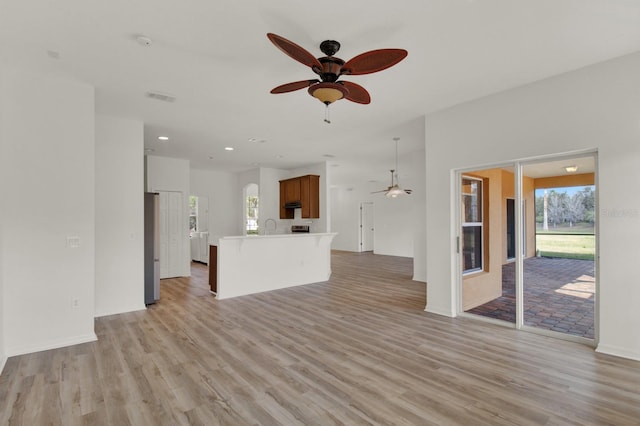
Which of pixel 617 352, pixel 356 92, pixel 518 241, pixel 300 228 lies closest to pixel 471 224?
pixel 518 241

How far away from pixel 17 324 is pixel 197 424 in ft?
8.40

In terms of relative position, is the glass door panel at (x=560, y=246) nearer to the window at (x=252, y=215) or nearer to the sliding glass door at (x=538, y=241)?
the sliding glass door at (x=538, y=241)

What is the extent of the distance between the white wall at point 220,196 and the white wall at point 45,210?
562cm

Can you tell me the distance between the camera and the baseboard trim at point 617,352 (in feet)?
9.83

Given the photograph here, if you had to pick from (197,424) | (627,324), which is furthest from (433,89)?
(197,424)

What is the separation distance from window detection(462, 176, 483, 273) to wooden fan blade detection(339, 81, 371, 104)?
2320 mm

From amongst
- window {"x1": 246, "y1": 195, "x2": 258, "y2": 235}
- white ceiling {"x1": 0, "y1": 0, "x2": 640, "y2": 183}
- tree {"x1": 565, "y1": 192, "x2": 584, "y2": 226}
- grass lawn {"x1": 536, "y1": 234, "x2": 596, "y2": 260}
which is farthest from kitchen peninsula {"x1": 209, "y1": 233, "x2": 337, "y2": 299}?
tree {"x1": 565, "y1": 192, "x2": 584, "y2": 226}

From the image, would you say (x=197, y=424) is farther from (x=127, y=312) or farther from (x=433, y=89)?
(x=433, y=89)

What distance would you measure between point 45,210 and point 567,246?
19.3 ft

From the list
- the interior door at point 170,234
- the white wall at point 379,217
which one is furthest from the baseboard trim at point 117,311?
the white wall at point 379,217

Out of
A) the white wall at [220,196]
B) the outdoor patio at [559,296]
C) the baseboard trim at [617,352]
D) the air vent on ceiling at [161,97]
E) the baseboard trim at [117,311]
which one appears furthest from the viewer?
the white wall at [220,196]

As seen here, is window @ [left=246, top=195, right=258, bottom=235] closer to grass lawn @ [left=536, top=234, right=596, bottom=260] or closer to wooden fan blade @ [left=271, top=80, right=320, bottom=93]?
wooden fan blade @ [left=271, top=80, right=320, bottom=93]

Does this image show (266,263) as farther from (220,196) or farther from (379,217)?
(379,217)

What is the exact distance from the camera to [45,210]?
342 cm
